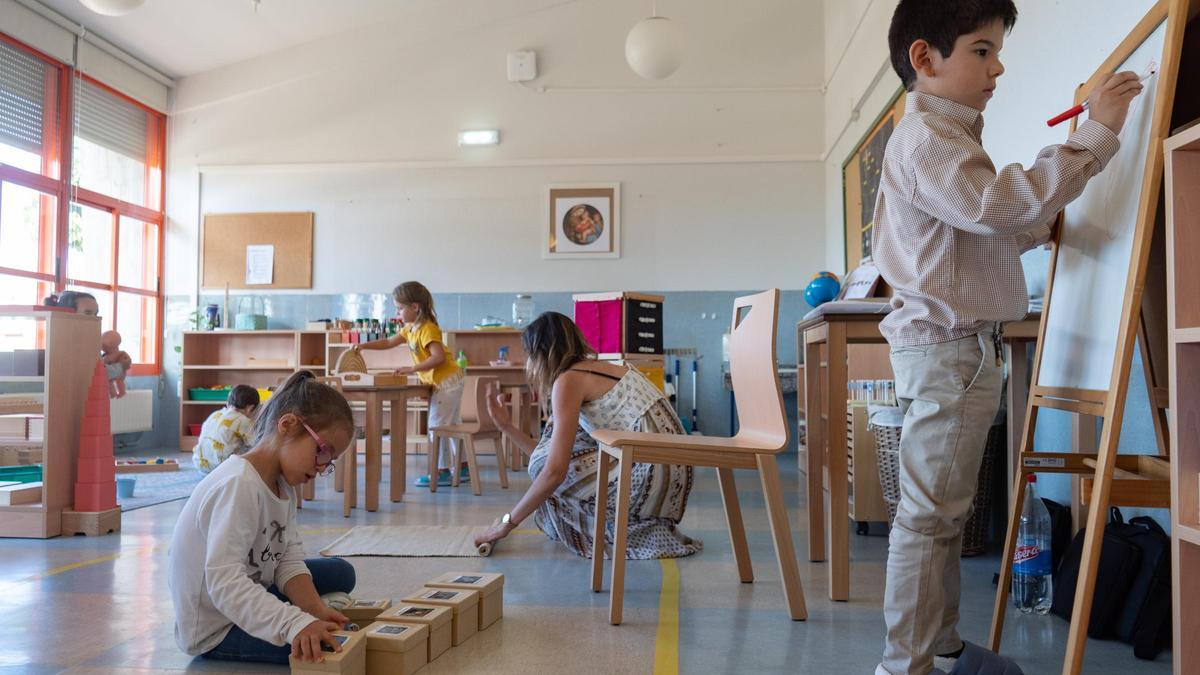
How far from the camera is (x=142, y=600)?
7.89ft

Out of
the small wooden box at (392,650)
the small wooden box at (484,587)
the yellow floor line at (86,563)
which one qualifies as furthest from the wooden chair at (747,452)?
the yellow floor line at (86,563)

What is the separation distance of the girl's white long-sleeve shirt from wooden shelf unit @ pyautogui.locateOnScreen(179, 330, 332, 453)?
19.7 ft

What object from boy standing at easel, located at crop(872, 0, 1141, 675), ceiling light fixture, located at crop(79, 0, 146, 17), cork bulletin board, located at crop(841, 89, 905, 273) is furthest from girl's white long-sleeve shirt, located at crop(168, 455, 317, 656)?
cork bulletin board, located at crop(841, 89, 905, 273)

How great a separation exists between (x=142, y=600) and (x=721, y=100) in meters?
6.43

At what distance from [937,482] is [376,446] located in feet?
9.91

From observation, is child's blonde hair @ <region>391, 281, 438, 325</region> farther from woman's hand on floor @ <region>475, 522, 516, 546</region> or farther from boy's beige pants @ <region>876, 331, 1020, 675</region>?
boy's beige pants @ <region>876, 331, 1020, 675</region>

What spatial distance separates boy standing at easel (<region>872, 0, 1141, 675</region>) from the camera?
154cm

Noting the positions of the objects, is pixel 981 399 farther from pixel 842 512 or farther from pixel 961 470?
pixel 842 512

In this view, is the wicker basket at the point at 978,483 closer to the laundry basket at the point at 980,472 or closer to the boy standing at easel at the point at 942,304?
the laundry basket at the point at 980,472


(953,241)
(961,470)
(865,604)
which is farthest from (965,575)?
(953,241)

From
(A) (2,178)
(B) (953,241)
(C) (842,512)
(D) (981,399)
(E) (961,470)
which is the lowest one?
(C) (842,512)

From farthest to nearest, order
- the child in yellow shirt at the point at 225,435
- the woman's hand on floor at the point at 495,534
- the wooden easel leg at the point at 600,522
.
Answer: the child in yellow shirt at the point at 225,435
the woman's hand on floor at the point at 495,534
the wooden easel leg at the point at 600,522

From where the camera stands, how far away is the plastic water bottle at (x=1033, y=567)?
233 cm

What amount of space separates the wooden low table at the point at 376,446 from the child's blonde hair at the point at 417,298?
69 cm
